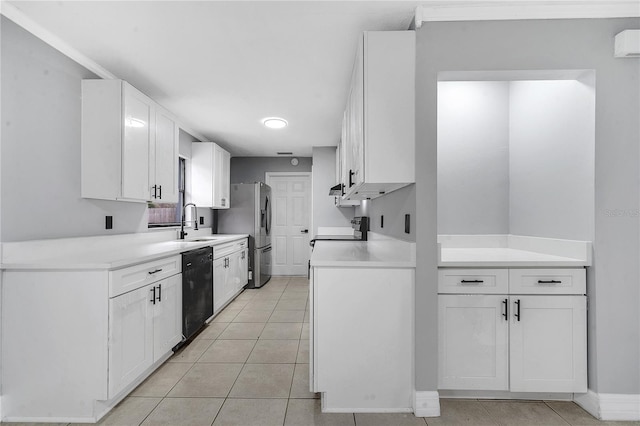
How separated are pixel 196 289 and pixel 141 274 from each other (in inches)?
38.7

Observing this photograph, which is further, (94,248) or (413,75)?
(94,248)

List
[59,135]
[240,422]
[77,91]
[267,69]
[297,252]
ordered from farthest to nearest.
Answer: [297,252], [267,69], [77,91], [59,135], [240,422]

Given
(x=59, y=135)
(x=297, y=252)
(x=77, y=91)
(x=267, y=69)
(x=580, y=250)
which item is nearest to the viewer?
(x=580, y=250)

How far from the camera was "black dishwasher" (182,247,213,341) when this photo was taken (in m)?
2.91

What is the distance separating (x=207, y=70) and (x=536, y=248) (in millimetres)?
2923

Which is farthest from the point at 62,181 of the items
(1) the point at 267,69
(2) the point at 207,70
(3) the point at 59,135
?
(1) the point at 267,69

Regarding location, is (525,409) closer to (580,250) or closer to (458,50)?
(580,250)

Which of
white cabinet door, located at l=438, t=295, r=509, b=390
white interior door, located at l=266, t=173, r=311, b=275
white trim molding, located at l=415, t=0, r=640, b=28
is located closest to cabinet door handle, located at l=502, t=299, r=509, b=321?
white cabinet door, located at l=438, t=295, r=509, b=390

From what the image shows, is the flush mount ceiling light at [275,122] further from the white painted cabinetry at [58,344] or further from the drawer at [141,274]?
the white painted cabinetry at [58,344]

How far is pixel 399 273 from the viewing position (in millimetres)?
1930

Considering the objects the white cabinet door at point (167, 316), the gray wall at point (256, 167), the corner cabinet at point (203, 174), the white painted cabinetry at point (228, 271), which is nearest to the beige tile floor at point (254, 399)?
the white cabinet door at point (167, 316)

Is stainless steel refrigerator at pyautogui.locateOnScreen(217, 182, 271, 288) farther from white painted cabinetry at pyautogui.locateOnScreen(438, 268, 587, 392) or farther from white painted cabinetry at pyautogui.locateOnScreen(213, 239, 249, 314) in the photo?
white painted cabinetry at pyautogui.locateOnScreen(438, 268, 587, 392)

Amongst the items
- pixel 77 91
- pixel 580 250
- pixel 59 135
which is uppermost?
pixel 77 91

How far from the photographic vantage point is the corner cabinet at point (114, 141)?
8.16 ft
